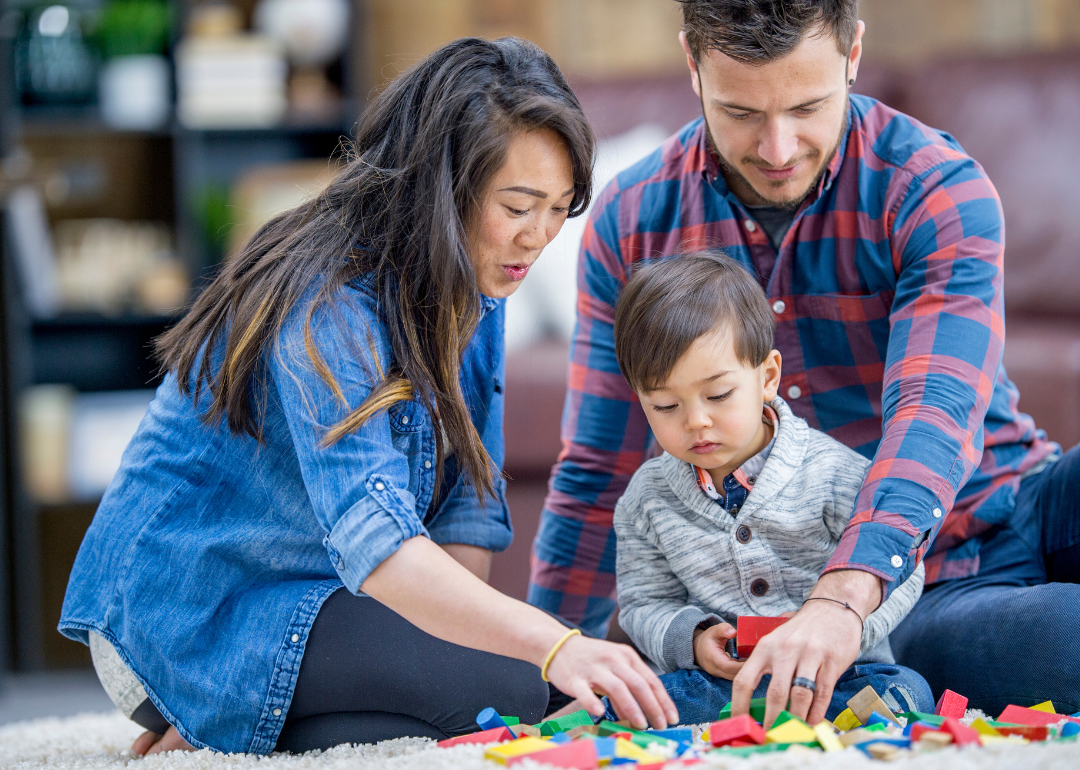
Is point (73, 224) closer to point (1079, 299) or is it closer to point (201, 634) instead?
point (201, 634)

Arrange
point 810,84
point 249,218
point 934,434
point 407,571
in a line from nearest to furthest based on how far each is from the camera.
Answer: point 407,571 < point 934,434 < point 810,84 < point 249,218

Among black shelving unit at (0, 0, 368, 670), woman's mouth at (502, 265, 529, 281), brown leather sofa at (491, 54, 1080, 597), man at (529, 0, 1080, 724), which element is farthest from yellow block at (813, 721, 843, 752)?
black shelving unit at (0, 0, 368, 670)

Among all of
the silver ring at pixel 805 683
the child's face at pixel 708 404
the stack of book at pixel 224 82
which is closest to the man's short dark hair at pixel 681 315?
the child's face at pixel 708 404

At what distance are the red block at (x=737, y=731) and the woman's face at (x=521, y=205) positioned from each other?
50 cm

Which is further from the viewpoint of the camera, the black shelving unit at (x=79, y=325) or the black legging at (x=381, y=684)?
the black shelving unit at (x=79, y=325)

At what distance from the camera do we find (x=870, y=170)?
4.26 feet

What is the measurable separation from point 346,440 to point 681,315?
369 millimetres

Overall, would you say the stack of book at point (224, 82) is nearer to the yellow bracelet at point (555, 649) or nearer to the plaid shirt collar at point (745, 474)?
the plaid shirt collar at point (745, 474)

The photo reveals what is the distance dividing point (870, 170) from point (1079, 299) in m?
1.18

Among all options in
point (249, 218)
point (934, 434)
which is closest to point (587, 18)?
point (249, 218)

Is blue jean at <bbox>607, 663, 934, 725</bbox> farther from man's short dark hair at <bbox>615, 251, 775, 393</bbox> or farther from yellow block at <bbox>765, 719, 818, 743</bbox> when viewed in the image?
man's short dark hair at <bbox>615, 251, 775, 393</bbox>

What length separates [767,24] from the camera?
3.79ft

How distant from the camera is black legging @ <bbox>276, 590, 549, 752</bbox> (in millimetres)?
1106

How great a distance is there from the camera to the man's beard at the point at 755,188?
1267 mm
